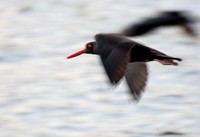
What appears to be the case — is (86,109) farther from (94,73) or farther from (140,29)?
(140,29)

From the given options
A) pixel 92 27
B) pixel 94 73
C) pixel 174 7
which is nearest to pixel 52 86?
pixel 94 73

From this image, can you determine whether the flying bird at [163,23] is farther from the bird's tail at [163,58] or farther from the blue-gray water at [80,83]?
the bird's tail at [163,58]

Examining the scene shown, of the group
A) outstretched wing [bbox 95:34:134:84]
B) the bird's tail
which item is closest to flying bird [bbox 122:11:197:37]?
the bird's tail

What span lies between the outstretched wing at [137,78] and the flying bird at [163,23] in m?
0.48

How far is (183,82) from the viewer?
13.3 meters

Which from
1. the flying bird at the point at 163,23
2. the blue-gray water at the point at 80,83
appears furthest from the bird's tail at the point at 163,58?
the blue-gray water at the point at 80,83

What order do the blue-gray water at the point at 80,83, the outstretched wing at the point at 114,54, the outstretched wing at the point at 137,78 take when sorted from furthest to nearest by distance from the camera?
1. the blue-gray water at the point at 80,83
2. the outstretched wing at the point at 137,78
3. the outstretched wing at the point at 114,54

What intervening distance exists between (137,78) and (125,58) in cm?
154

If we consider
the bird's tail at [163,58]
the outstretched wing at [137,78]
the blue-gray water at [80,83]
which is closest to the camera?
the bird's tail at [163,58]

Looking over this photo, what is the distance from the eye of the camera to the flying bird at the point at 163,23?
9.66m

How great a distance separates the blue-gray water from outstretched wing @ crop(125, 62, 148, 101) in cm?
96

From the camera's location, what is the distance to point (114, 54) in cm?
773

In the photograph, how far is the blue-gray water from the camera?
1175cm

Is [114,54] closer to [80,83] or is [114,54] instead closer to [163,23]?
[163,23]
